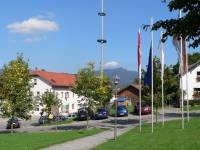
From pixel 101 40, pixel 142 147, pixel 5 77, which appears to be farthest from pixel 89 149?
pixel 101 40

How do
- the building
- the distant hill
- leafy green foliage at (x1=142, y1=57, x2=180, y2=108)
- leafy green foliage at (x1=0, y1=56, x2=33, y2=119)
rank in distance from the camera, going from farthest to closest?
1. the building
2. the distant hill
3. leafy green foliage at (x1=142, y1=57, x2=180, y2=108)
4. leafy green foliage at (x1=0, y1=56, x2=33, y2=119)

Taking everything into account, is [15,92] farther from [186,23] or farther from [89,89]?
[186,23]

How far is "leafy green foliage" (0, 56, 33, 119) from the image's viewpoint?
120 feet

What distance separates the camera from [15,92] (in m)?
36.8

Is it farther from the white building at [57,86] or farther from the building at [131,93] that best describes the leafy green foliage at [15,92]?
the building at [131,93]

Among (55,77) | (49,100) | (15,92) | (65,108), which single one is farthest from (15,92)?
(55,77)

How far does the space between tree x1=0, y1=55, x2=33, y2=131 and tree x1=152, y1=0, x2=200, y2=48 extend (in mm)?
28506

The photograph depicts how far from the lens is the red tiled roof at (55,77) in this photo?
8325 cm

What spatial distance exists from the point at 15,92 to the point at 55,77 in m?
51.6

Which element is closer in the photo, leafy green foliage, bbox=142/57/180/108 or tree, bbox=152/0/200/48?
tree, bbox=152/0/200/48

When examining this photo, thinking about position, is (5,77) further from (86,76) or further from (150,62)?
(150,62)

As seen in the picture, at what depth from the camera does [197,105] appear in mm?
74750

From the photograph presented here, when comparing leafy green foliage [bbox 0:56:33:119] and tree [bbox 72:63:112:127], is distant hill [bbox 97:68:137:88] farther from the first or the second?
leafy green foliage [bbox 0:56:33:119]

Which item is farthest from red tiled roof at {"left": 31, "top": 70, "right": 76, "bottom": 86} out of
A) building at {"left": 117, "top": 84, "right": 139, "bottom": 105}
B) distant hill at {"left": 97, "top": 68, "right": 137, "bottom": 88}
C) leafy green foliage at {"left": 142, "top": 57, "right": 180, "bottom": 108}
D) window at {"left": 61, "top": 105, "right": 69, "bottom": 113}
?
leafy green foliage at {"left": 142, "top": 57, "right": 180, "bottom": 108}
